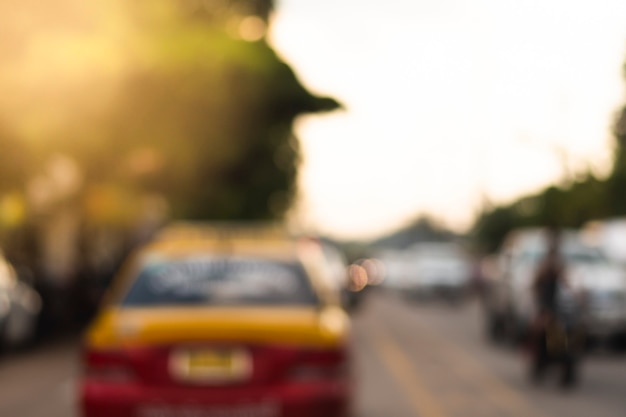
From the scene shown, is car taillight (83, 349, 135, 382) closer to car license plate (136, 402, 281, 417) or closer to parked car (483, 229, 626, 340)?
car license plate (136, 402, 281, 417)

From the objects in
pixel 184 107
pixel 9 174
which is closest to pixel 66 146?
pixel 9 174

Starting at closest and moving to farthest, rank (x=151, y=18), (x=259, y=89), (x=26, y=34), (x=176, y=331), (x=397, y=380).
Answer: (x=176, y=331), (x=397, y=380), (x=26, y=34), (x=151, y=18), (x=259, y=89)

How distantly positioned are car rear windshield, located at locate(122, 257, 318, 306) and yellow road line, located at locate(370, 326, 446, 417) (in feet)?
15.7

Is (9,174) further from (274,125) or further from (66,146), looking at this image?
(274,125)

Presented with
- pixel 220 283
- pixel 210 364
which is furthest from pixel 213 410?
pixel 220 283

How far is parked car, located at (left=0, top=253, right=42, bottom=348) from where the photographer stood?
822 inches

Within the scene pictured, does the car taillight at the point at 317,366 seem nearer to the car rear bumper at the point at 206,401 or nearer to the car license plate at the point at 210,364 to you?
the car rear bumper at the point at 206,401

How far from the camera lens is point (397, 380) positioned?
1672cm

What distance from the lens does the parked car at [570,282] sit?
75.4 feet

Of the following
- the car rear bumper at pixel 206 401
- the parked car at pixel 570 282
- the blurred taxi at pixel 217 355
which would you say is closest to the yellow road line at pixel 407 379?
the parked car at pixel 570 282

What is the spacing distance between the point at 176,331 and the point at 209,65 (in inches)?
745

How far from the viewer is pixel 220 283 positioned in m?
8.50

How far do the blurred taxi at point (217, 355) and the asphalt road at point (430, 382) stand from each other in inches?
191

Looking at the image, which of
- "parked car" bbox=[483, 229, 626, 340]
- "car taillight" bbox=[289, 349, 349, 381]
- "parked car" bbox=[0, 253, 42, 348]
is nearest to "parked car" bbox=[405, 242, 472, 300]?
"parked car" bbox=[483, 229, 626, 340]
